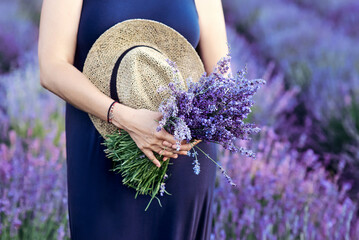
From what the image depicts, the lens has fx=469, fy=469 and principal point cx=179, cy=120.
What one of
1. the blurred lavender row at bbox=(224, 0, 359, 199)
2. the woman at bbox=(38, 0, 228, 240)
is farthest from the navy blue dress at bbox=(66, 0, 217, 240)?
the blurred lavender row at bbox=(224, 0, 359, 199)

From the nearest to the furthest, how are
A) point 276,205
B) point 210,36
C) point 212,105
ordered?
point 212,105 → point 210,36 → point 276,205

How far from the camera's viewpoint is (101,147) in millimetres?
1519

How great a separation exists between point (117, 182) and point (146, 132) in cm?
28

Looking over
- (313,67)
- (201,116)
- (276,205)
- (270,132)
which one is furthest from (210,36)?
(313,67)

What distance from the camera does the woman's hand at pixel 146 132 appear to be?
4.23 feet

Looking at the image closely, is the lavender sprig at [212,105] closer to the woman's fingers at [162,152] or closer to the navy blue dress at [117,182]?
the woman's fingers at [162,152]

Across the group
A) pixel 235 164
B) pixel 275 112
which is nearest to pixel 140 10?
pixel 235 164

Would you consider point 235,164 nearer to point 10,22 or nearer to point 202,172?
point 202,172

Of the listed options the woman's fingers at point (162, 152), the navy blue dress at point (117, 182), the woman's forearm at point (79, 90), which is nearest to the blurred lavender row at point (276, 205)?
the navy blue dress at point (117, 182)

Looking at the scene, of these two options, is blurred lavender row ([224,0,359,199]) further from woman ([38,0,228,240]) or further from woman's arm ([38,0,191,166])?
woman's arm ([38,0,191,166])

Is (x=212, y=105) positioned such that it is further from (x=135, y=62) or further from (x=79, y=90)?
(x=79, y=90)

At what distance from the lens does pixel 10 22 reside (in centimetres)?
421

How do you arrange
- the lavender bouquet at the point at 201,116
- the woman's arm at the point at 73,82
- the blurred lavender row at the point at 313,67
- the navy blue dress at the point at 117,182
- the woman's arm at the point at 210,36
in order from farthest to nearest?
the blurred lavender row at the point at 313,67 → the woman's arm at the point at 210,36 → the navy blue dress at the point at 117,182 → the woman's arm at the point at 73,82 → the lavender bouquet at the point at 201,116

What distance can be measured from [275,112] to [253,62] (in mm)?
683
